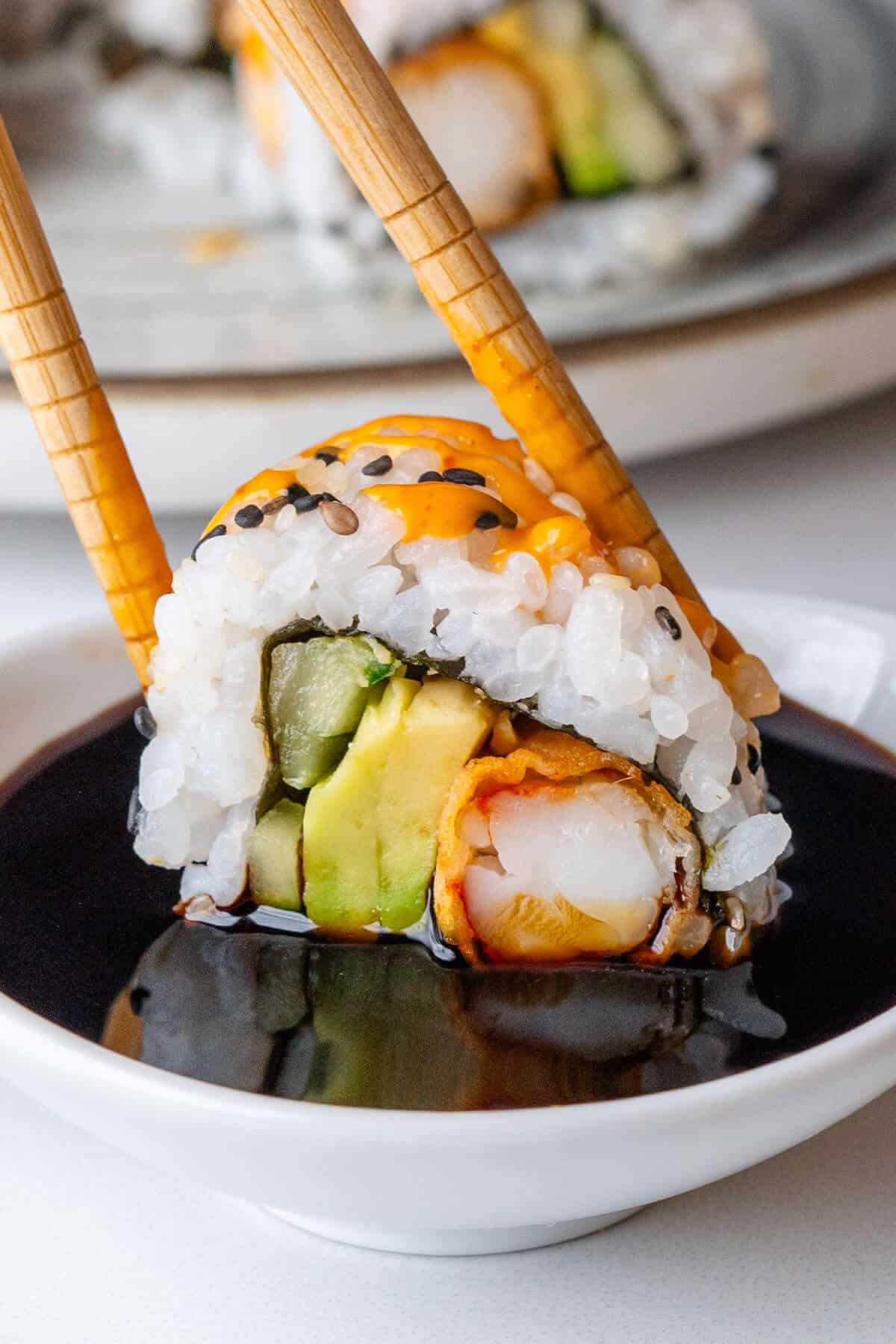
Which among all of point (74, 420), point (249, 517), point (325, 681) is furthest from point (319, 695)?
point (74, 420)

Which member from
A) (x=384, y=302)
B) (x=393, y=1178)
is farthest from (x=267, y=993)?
(x=384, y=302)

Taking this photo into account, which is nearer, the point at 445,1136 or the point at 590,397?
the point at 445,1136

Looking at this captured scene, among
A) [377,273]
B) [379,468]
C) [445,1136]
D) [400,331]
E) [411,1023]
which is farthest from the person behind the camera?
[377,273]

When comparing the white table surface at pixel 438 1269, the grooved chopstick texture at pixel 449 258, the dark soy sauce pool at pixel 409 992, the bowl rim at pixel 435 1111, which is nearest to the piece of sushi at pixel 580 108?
the grooved chopstick texture at pixel 449 258

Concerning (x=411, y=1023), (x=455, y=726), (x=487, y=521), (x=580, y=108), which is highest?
(x=580, y=108)

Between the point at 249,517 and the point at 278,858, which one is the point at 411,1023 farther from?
the point at 249,517

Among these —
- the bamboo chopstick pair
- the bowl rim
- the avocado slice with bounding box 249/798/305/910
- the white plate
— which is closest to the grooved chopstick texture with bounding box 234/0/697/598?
the bamboo chopstick pair
